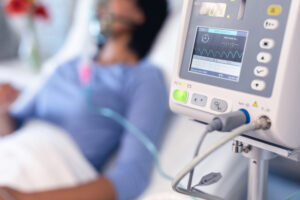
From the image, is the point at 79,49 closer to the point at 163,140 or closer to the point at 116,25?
the point at 116,25

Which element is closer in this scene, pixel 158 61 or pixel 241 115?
pixel 241 115

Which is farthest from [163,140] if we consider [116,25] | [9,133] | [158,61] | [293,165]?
[293,165]

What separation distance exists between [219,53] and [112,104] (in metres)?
0.79

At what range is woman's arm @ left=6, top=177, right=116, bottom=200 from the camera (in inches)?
35.5

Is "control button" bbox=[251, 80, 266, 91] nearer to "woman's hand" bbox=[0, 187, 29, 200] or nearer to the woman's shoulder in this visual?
"woman's hand" bbox=[0, 187, 29, 200]

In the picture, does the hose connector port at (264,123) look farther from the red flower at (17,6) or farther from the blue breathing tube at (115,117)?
the red flower at (17,6)

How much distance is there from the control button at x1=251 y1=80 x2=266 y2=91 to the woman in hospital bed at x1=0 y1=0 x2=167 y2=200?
2.14ft

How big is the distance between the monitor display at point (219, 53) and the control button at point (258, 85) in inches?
1.0

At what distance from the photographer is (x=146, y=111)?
3.65 feet

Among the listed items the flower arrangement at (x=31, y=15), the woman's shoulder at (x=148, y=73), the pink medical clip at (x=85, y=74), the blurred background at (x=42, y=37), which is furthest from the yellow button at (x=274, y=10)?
the flower arrangement at (x=31, y=15)

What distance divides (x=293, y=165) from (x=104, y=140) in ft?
2.61

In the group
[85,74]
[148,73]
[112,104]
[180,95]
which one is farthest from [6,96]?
[180,95]

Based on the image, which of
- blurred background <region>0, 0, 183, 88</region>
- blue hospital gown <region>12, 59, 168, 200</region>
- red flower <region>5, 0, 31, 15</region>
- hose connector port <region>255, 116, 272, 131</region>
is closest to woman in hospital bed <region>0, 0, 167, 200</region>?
blue hospital gown <region>12, 59, 168, 200</region>

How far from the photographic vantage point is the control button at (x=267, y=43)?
412 mm
